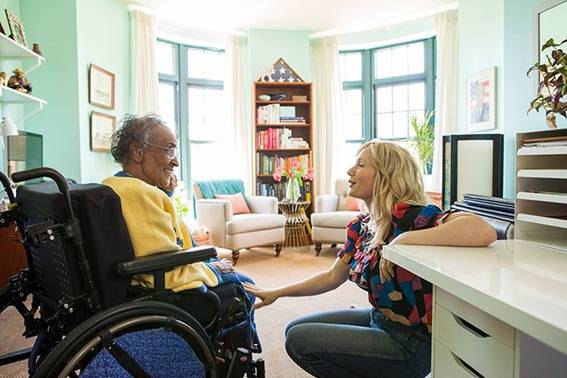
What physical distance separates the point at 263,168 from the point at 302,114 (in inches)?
37.6

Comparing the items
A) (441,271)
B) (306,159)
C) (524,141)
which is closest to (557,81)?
(524,141)

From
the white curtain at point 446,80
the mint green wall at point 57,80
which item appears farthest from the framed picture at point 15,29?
the white curtain at point 446,80

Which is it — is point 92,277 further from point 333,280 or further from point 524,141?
point 524,141

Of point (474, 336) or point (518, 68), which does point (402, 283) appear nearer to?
point (474, 336)

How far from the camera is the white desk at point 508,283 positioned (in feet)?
1.78

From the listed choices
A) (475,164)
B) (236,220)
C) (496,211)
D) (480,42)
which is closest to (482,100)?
(480,42)

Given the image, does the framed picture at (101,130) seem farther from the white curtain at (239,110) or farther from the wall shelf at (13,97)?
the white curtain at (239,110)

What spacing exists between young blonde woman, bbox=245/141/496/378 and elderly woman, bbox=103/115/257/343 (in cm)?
35

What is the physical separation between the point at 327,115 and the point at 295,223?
1647 mm

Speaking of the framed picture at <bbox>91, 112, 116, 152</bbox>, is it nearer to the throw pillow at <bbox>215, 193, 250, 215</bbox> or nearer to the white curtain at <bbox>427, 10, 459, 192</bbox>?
the throw pillow at <bbox>215, 193, 250, 215</bbox>

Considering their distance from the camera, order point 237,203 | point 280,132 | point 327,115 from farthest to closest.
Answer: point 327,115 < point 280,132 < point 237,203

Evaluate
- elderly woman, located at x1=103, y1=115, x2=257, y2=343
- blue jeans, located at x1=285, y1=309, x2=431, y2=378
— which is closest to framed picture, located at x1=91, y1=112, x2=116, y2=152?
elderly woman, located at x1=103, y1=115, x2=257, y2=343

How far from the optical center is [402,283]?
1163mm

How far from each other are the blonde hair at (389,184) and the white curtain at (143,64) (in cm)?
378
